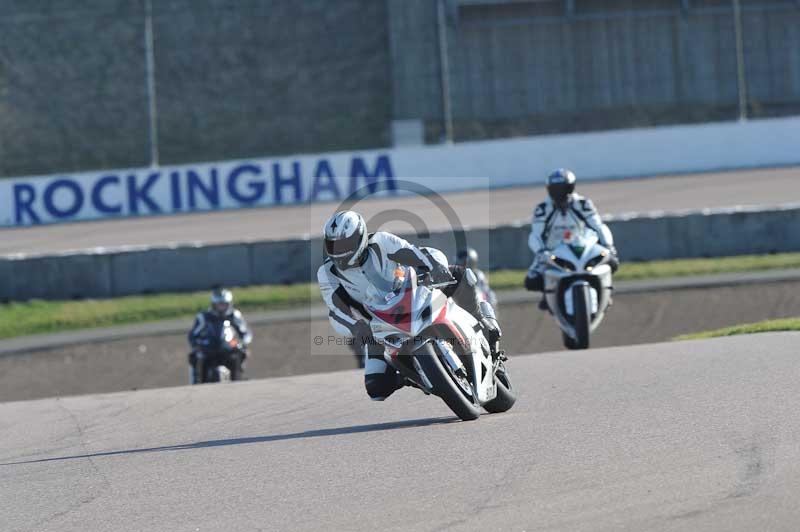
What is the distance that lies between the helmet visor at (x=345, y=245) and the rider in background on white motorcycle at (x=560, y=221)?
17.8 ft

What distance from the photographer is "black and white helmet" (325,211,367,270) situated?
7.70 m

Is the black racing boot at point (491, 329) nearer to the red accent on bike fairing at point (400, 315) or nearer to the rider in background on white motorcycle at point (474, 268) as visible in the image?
the red accent on bike fairing at point (400, 315)

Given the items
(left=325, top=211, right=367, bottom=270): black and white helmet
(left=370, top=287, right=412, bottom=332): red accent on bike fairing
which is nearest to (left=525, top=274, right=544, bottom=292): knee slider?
(left=325, top=211, right=367, bottom=270): black and white helmet

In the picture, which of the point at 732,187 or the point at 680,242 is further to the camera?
the point at 732,187

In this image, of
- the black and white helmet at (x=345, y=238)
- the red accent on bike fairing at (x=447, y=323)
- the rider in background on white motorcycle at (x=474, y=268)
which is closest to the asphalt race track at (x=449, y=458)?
the red accent on bike fairing at (x=447, y=323)

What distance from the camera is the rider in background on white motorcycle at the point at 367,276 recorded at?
7754 millimetres

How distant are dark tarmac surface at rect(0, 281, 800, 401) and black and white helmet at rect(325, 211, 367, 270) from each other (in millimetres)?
9391

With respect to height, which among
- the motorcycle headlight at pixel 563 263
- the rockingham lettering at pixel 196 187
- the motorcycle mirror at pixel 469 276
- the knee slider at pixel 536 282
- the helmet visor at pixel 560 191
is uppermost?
the rockingham lettering at pixel 196 187

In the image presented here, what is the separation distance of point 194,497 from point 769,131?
94.2 ft

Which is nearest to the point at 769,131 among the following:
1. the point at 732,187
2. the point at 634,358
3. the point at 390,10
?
the point at 732,187

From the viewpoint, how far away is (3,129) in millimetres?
42125

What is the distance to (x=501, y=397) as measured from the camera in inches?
326

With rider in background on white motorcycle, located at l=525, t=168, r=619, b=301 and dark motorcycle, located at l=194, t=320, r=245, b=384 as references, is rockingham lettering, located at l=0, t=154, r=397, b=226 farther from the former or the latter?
rider in background on white motorcycle, located at l=525, t=168, r=619, b=301

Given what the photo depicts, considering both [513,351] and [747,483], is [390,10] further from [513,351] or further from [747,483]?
[747,483]
